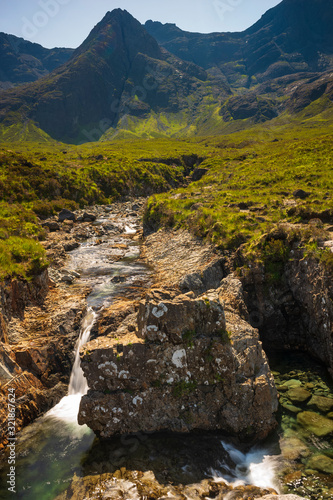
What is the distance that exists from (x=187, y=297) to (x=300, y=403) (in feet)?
25.5

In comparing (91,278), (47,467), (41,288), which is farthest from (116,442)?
(91,278)

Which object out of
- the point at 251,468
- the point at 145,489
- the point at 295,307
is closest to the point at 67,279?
the point at 145,489

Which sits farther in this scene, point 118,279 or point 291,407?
point 118,279

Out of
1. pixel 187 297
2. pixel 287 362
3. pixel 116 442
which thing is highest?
pixel 187 297

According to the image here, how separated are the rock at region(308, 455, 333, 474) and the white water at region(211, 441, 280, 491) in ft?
4.11

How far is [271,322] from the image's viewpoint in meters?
19.0

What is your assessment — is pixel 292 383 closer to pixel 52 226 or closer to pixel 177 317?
pixel 177 317

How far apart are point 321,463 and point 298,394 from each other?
3.61m

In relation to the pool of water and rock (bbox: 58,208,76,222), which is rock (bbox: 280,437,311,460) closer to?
the pool of water

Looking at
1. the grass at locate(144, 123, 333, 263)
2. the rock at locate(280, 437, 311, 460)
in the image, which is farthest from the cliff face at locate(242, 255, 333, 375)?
the rock at locate(280, 437, 311, 460)

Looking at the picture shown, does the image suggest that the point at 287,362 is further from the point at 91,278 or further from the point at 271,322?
the point at 91,278

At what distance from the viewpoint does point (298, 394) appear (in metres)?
13.9

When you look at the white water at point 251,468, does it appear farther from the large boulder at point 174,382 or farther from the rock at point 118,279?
the rock at point 118,279

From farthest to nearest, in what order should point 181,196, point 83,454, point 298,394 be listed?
point 181,196, point 298,394, point 83,454
